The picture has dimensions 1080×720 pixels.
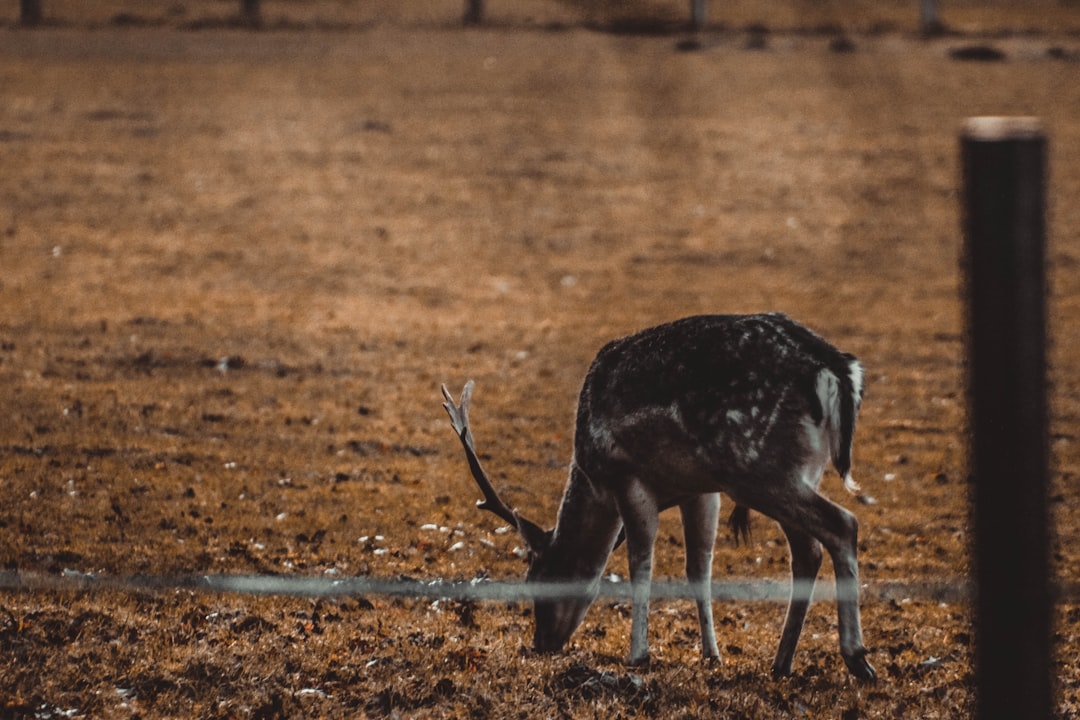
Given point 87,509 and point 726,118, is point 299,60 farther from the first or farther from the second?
point 87,509

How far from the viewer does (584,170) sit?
27.0 meters

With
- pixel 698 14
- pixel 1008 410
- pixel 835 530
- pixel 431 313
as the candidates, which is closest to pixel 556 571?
pixel 835 530

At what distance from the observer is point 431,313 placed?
63.4 ft

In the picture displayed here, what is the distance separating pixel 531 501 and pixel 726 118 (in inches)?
763

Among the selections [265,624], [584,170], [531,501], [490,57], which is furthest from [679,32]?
[265,624]

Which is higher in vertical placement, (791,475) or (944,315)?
(791,475)

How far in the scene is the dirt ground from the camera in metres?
8.28

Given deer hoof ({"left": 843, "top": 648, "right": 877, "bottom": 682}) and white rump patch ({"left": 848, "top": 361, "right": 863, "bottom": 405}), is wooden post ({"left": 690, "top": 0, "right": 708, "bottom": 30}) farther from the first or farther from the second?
deer hoof ({"left": 843, "top": 648, "right": 877, "bottom": 682})

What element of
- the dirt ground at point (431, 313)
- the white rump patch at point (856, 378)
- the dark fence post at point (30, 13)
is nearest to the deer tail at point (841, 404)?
the white rump patch at point (856, 378)

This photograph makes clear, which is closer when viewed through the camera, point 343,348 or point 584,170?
point 343,348

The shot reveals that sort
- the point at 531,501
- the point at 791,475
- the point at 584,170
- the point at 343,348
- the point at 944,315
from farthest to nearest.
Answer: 1. the point at 584,170
2. the point at 944,315
3. the point at 343,348
4. the point at 531,501
5. the point at 791,475

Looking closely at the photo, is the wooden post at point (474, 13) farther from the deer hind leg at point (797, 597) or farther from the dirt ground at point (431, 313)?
the deer hind leg at point (797, 597)

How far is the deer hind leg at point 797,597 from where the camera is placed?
8188 millimetres

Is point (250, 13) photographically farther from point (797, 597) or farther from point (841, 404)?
point (797, 597)
